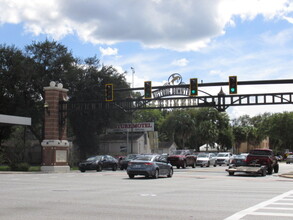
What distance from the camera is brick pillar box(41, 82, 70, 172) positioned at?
38822 millimetres

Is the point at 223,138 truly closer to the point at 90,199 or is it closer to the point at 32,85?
the point at 32,85

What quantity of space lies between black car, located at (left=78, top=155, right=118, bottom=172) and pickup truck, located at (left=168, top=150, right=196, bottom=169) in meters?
5.91

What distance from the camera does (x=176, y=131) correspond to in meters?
81.4

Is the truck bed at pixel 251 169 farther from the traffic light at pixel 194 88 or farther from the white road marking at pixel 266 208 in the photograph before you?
the white road marking at pixel 266 208

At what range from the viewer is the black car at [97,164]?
36.1m

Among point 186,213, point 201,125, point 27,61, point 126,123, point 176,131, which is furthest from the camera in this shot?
point 201,125

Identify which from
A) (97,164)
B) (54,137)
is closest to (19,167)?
(54,137)

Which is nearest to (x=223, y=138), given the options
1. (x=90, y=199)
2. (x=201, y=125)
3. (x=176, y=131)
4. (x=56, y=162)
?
(x=201, y=125)

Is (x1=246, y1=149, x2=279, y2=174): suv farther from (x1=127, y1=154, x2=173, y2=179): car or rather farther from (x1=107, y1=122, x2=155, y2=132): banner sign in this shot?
(x1=107, y1=122, x2=155, y2=132): banner sign

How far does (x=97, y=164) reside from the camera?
36.5 m

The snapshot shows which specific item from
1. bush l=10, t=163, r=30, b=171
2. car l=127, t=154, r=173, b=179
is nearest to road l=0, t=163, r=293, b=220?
car l=127, t=154, r=173, b=179

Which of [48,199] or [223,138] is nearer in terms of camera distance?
[48,199]

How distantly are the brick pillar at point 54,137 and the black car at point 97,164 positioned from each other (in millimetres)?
3496

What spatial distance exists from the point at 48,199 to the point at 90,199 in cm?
131
